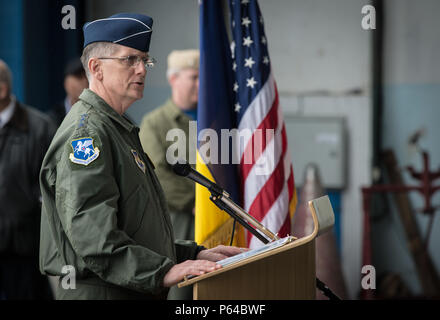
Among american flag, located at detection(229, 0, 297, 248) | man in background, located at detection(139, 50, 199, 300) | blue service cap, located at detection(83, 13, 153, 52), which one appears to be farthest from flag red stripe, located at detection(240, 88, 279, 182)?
blue service cap, located at detection(83, 13, 153, 52)

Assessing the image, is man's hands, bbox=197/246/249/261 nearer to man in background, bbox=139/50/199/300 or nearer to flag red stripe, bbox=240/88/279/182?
flag red stripe, bbox=240/88/279/182

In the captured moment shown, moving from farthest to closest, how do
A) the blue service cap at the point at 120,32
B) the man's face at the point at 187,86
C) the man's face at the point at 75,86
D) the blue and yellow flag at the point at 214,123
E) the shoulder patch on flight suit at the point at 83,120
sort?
the man's face at the point at 75,86 → the man's face at the point at 187,86 → the blue and yellow flag at the point at 214,123 → the blue service cap at the point at 120,32 → the shoulder patch on flight suit at the point at 83,120

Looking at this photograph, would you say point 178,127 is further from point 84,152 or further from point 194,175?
point 84,152

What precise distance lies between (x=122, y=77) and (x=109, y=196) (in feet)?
1.07

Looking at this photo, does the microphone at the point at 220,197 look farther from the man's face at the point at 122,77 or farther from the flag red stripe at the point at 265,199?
the flag red stripe at the point at 265,199

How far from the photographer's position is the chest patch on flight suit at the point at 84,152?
4.57ft

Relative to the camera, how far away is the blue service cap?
1556mm

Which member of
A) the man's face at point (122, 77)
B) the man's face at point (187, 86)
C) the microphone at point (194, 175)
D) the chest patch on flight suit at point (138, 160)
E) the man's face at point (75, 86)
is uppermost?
the man's face at point (75, 86)

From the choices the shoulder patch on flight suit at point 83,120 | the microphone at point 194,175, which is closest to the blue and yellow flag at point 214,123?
the microphone at point 194,175

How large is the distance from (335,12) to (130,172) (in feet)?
10.9

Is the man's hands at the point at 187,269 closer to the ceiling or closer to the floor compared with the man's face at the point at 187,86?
closer to the floor

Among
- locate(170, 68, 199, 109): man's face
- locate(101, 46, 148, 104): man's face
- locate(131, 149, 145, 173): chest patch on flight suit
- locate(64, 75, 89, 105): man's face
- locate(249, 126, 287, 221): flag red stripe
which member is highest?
locate(64, 75, 89, 105): man's face

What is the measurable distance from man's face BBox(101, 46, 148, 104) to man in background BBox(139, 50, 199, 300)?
4.42ft
